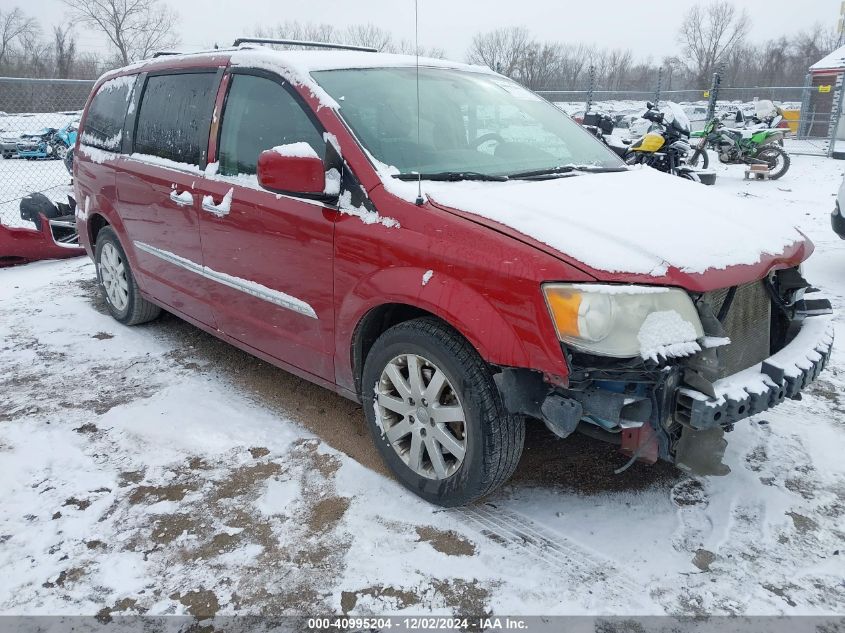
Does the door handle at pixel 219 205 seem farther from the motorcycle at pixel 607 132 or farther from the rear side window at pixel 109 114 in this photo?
the motorcycle at pixel 607 132

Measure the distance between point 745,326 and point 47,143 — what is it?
17085 mm

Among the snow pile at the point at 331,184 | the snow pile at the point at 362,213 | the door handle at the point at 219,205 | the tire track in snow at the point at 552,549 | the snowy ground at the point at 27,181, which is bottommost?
the tire track in snow at the point at 552,549

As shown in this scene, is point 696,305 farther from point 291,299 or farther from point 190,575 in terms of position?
point 190,575

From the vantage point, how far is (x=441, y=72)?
3523 mm

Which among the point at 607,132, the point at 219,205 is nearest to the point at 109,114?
the point at 219,205

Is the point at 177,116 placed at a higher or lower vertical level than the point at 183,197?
higher

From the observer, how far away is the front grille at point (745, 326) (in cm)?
229

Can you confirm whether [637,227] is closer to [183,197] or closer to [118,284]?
[183,197]

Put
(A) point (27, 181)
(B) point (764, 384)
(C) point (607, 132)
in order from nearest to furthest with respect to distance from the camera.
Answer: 1. (B) point (764, 384)
2. (C) point (607, 132)
3. (A) point (27, 181)

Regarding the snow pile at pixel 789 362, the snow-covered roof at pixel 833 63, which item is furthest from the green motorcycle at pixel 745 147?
the snow-covered roof at pixel 833 63

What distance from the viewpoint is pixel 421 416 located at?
8.52 feet

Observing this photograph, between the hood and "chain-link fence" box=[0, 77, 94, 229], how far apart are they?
6.09 m

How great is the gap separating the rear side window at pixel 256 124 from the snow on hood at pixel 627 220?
68 cm

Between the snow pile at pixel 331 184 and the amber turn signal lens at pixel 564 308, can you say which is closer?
the amber turn signal lens at pixel 564 308
